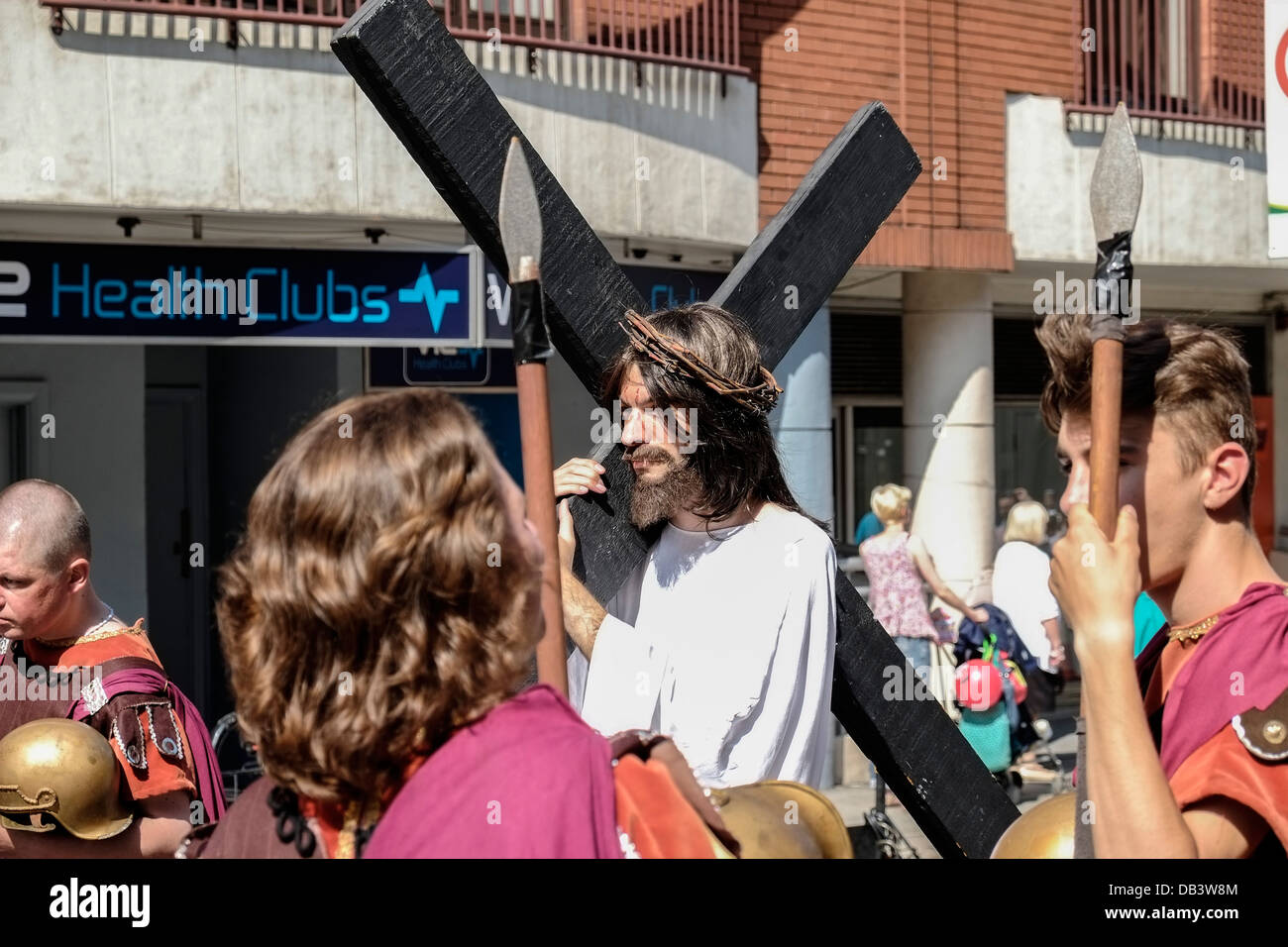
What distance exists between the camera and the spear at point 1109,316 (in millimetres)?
1586

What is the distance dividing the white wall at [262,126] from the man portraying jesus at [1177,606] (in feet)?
21.5

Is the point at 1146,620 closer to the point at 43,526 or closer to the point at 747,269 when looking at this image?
the point at 747,269

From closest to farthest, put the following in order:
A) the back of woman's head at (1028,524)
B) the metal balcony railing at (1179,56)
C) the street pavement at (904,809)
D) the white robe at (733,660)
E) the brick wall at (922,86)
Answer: the white robe at (733,660), the street pavement at (904,809), the back of woman's head at (1028,524), the brick wall at (922,86), the metal balcony railing at (1179,56)

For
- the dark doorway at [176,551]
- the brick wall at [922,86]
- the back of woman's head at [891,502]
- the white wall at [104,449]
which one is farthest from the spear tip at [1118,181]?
the dark doorway at [176,551]

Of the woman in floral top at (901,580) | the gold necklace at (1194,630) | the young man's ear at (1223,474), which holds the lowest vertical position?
the woman in floral top at (901,580)

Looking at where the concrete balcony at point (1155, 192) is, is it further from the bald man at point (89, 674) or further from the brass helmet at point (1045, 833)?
the brass helmet at point (1045, 833)

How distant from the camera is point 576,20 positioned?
29.3ft

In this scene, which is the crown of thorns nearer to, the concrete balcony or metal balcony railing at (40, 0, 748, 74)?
metal balcony railing at (40, 0, 748, 74)

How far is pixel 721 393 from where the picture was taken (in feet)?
7.72

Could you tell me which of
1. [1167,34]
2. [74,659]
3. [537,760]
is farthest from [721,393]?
[1167,34]

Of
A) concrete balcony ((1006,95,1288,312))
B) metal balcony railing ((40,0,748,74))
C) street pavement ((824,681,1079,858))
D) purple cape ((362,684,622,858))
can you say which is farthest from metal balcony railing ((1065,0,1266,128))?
purple cape ((362,684,622,858))
